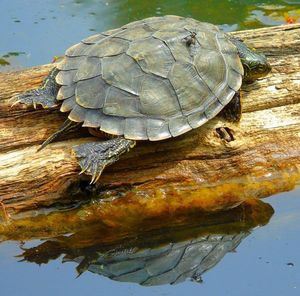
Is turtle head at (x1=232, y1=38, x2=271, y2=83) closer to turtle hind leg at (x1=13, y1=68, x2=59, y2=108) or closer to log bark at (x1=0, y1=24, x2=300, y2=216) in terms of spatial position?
log bark at (x1=0, y1=24, x2=300, y2=216)

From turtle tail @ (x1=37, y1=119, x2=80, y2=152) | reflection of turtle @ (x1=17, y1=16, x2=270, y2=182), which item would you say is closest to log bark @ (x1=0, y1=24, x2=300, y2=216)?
turtle tail @ (x1=37, y1=119, x2=80, y2=152)

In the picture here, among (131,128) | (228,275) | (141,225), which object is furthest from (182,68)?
(228,275)

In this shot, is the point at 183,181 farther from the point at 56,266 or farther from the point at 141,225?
the point at 56,266

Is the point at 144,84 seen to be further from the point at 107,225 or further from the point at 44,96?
the point at 107,225

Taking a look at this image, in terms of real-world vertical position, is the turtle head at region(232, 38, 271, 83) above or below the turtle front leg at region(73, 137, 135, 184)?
above

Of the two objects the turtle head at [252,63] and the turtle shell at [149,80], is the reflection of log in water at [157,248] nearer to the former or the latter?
the turtle shell at [149,80]

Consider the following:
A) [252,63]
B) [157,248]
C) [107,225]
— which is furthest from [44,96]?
[252,63]
